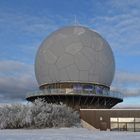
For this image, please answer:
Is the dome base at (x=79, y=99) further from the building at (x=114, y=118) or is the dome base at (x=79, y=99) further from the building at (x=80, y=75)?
the building at (x=114, y=118)

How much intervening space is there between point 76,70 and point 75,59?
145 centimetres

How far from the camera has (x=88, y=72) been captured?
50219 millimetres

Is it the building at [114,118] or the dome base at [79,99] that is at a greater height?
the dome base at [79,99]

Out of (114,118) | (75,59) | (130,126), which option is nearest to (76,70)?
(75,59)

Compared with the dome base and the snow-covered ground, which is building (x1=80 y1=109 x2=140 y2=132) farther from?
the snow-covered ground

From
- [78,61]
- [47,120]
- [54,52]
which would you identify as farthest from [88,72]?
[47,120]

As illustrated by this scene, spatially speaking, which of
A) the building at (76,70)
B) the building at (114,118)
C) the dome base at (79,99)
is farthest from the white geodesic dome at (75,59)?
the building at (114,118)

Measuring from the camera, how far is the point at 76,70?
50.1 meters

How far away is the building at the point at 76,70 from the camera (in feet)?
165

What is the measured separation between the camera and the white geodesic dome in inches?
1977

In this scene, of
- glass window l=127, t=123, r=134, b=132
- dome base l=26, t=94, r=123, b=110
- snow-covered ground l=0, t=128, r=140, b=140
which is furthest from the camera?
dome base l=26, t=94, r=123, b=110

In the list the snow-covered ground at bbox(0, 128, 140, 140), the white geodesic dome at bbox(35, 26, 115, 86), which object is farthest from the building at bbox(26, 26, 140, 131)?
the snow-covered ground at bbox(0, 128, 140, 140)

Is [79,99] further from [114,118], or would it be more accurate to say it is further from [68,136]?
[68,136]

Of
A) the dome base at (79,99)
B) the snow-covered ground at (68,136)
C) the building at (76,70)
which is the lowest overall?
the snow-covered ground at (68,136)
